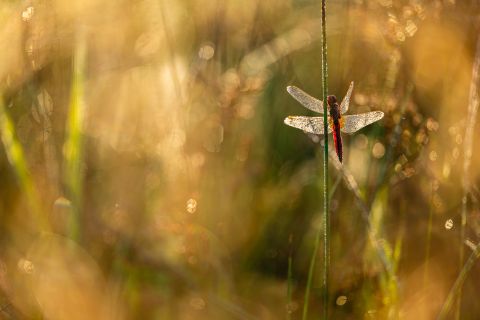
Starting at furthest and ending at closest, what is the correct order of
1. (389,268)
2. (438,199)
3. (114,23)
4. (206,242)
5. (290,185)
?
(114,23) < (290,185) < (438,199) < (206,242) < (389,268)

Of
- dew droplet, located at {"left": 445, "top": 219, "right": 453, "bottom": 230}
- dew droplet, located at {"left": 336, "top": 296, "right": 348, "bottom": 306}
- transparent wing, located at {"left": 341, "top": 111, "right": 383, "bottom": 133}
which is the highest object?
transparent wing, located at {"left": 341, "top": 111, "right": 383, "bottom": 133}

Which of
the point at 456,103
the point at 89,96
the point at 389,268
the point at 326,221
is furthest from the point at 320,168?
the point at 326,221

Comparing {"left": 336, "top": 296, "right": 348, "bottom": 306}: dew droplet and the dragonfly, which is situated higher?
the dragonfly

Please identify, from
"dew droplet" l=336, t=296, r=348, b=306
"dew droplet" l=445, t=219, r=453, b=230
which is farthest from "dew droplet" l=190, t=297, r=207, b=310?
"dew droplet" l=445, t=219, r=453, b=230

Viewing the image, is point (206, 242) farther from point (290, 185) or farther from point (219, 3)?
point (219, 3)

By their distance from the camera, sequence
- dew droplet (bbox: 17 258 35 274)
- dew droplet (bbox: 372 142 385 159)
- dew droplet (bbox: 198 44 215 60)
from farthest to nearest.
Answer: dew droplet (bbox: 198 44 215 60) → dew droplet (bbox: 372 142 385 159) → dew droplet (bbox: 17 258 35 274)

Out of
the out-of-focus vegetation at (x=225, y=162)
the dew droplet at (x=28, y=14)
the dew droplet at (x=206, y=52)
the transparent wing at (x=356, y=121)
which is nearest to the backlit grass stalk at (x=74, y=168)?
the out-of-focus vegetation at (x=225, y=162)

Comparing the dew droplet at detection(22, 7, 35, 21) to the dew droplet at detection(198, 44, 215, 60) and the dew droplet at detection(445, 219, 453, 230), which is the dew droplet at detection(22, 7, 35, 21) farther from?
the dew droplet at detection(445, 219, 453, 230)

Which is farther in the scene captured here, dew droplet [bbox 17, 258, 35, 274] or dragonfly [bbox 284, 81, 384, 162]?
dew droplet [bbox 17, 258, 35, 274]

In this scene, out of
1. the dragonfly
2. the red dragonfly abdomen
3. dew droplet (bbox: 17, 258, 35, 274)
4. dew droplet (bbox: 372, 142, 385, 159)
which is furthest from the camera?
dew droplet (bbox: 372, 142, 385, 159)
